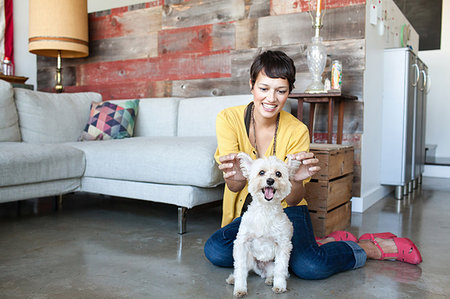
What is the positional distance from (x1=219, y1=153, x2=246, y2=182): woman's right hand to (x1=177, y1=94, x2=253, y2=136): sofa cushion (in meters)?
1.50

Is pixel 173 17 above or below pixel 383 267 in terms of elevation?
above

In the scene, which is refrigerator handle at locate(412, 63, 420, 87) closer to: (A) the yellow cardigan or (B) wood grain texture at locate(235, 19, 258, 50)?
(B) wood grain texture at locate(235, 19, 258, 50)

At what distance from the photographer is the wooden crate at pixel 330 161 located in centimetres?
234

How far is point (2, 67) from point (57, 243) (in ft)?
9.79

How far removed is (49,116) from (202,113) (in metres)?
1.19

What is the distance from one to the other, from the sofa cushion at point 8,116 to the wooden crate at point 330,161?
2.14m

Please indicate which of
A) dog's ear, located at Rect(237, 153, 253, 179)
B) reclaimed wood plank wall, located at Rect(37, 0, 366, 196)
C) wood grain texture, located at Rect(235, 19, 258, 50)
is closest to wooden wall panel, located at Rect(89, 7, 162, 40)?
reclaimed wood plank wall, located at Rect(37, 0, 366, 196)

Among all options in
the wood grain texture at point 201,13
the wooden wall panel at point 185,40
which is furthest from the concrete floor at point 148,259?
the wood grain texture at point 201,13

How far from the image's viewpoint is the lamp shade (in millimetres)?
3771

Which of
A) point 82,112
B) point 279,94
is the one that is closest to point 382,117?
point 279,94

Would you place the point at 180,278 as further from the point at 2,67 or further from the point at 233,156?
the point at 2,67

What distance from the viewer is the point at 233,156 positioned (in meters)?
1.47

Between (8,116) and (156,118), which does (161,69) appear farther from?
(8,116)

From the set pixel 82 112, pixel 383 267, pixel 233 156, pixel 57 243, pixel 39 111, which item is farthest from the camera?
pixel 82 112
